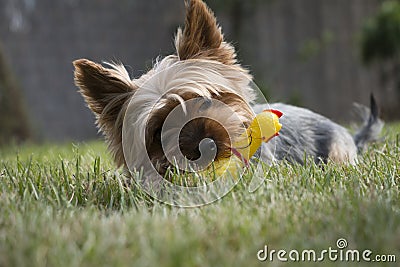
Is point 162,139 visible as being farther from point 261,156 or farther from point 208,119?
point 261,156

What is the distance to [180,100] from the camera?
3.10 metres

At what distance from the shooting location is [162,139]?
10.3 ft

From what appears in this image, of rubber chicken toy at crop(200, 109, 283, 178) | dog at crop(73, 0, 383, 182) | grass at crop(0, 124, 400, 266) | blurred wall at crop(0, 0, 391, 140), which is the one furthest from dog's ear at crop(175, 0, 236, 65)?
blurred wall at crop(0, 0, 391, 140)

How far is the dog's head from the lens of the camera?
3.07 metres

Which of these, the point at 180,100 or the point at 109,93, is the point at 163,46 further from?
the point at 180,100

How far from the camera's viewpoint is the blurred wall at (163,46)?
1090cm

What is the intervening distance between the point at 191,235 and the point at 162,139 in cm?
131

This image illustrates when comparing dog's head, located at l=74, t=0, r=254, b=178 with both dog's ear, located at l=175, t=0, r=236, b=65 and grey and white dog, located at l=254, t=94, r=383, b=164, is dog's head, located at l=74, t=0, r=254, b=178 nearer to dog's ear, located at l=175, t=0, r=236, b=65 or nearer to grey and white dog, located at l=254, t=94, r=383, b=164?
dog's ear, located at l=175, t=0, r=236, b=65

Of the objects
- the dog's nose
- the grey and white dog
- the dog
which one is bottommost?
the grey and white dog

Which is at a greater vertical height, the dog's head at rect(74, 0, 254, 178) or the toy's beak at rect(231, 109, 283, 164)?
the dog's head at rect(74, 0, 254, 178)

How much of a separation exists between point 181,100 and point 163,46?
27.4 feet

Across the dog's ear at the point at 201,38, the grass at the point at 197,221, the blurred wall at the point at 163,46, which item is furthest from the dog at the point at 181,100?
the blurred wall at the point at 163,46

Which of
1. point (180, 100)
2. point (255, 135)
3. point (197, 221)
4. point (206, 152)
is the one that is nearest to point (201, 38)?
point (180, 100)

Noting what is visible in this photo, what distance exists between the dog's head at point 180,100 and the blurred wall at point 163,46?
23.9 ft
